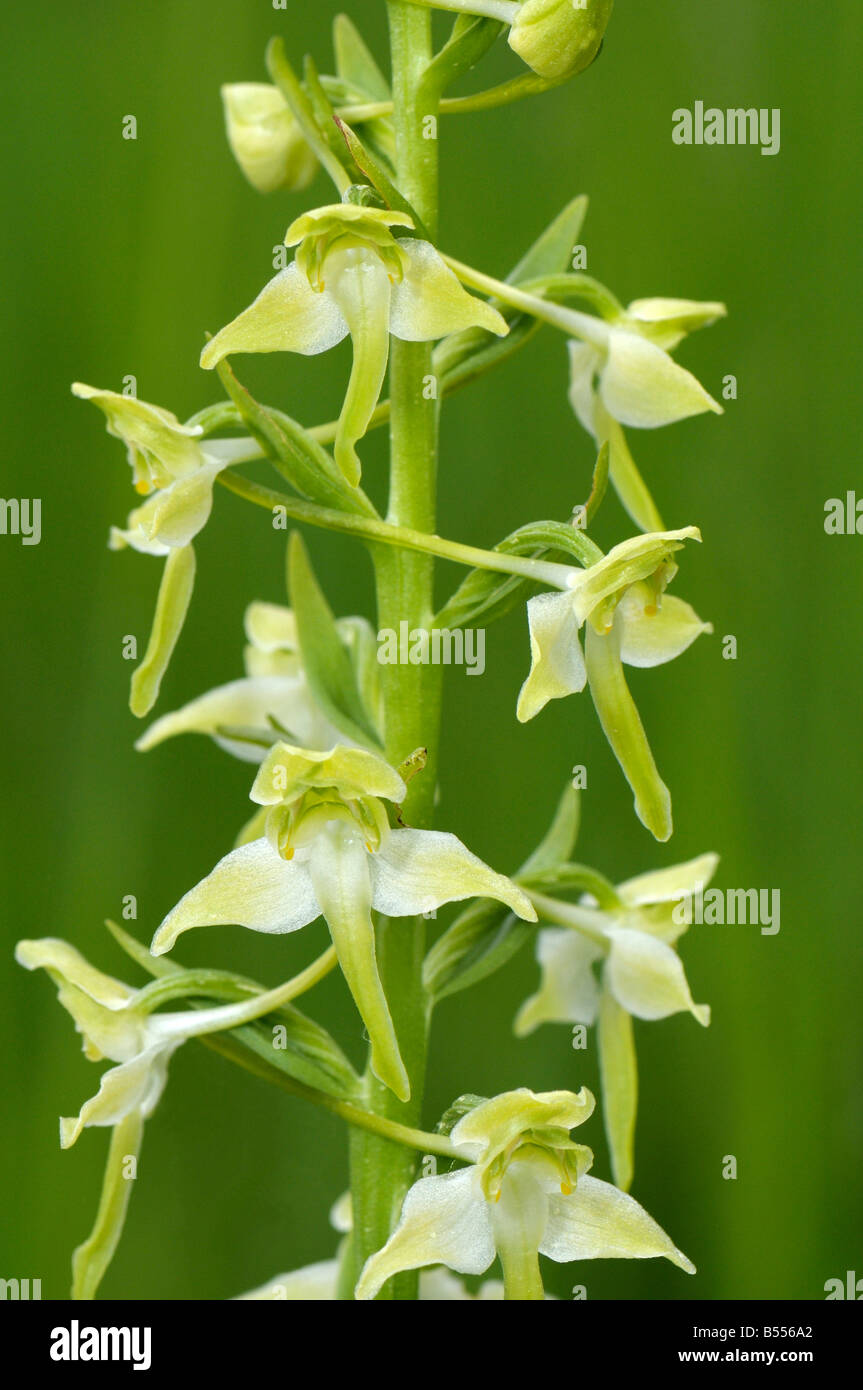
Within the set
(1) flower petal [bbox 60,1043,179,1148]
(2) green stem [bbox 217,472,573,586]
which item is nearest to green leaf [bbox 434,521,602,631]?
(2) green stem [bbox 217,472,573,586]

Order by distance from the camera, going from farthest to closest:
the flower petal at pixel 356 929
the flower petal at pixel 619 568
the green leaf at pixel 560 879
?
the green leaf at pixel 560 879 → the flower petal at pixel 619 568 → the flower petal at pixel 356 929

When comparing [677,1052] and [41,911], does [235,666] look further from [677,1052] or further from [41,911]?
[677,1052]

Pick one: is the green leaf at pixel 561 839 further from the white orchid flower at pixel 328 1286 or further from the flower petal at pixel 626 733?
the white orchid flower at pixel 328 1286

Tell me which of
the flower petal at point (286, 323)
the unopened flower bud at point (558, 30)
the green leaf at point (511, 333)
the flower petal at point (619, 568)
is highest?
the unopened flower bud at point (558, 30)

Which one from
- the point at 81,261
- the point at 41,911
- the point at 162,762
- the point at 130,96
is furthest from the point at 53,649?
the point at 130,96

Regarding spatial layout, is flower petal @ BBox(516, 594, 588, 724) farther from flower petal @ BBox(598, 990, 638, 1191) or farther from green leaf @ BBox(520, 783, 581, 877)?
flower petal @ BBox(598, 990, 638, 1191)

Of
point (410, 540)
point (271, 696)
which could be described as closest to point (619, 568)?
point (410, 540)

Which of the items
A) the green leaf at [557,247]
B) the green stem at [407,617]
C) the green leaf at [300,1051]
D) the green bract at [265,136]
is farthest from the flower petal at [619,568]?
the green bract at [265,136]

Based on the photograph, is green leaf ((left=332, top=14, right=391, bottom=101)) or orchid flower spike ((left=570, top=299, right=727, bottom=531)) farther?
green leaf ((left=332, top=14, right=391, bottom=101))
